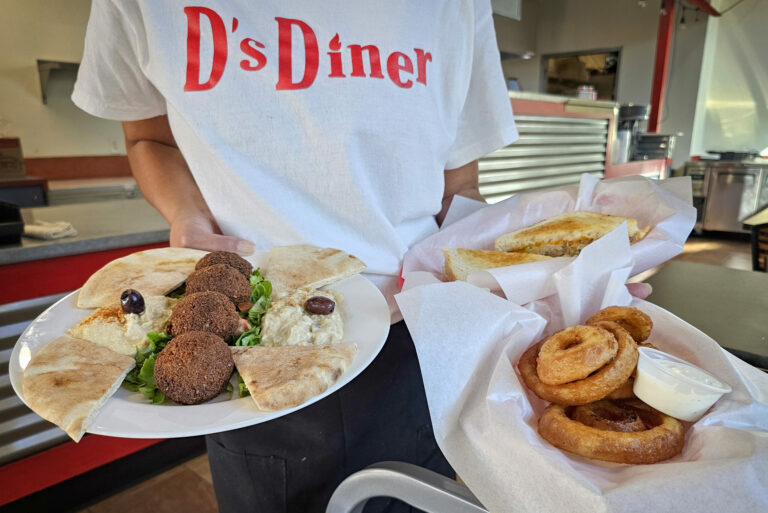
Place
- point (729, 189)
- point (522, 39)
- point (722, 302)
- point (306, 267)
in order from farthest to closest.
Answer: point (522, 39)
point (729, 189)
point (722, 302)
point (306, 267)

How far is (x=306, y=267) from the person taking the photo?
0.92 meters

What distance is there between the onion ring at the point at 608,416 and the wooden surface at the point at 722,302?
46 cm

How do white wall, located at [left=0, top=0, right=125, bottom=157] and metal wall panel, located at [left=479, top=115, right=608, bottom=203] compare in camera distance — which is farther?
white wall, located at [left=0, top=0, right=125, bottom=157]

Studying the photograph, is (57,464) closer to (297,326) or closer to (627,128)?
(297,326)

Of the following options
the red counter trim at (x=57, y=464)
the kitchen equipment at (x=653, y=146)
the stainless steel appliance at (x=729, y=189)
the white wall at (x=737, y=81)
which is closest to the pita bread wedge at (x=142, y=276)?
the red counter trim at (x=57, y=464)

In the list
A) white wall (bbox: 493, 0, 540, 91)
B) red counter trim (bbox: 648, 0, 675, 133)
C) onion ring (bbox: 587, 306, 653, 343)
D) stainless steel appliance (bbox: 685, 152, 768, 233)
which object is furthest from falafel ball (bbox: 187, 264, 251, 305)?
white wall (bbox: 493, 0, 540, 91)

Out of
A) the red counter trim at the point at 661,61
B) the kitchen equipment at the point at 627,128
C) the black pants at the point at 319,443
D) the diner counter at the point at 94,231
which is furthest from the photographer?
the red counter trim at the point at 661,61

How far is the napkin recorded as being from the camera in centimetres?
49

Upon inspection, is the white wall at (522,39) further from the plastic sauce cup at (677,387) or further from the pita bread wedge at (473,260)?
the plastic sauce cup at (677,387)

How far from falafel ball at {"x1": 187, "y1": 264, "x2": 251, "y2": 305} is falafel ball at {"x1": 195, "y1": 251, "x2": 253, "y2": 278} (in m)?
0.02

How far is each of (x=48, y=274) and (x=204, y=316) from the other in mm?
1473

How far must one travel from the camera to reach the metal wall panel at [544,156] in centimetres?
378

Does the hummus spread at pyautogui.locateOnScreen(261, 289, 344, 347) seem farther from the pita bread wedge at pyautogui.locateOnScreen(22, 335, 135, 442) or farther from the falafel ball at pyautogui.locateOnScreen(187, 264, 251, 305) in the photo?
the pita bread wedge at pyautogui.locateOnScreen(22, 335, 135, 442)

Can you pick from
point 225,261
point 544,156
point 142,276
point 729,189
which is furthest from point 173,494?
point 729,189
